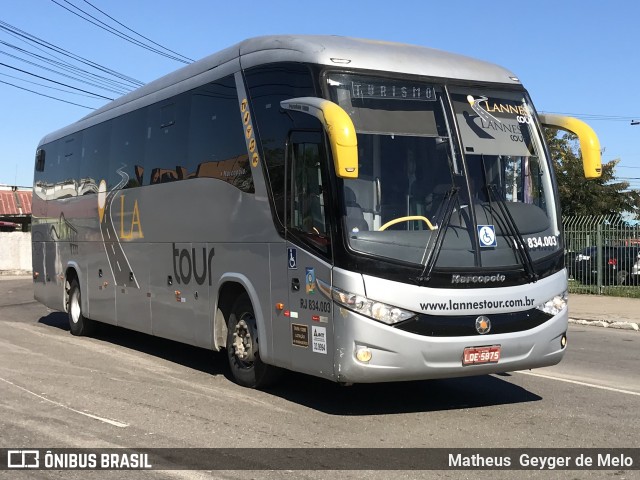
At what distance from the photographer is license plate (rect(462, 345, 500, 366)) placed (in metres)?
7.65

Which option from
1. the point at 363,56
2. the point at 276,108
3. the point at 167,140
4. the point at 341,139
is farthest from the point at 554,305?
the point at 167,140

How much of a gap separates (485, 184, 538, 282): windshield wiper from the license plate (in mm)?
824

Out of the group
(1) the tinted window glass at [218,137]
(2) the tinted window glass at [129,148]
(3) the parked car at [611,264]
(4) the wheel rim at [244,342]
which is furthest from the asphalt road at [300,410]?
(3) the parked car at [611,264]

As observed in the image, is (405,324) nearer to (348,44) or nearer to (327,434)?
(327,434)

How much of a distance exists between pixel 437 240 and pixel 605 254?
693 inches

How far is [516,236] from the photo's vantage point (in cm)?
801

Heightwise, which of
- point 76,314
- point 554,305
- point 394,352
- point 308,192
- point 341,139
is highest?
point 341,139

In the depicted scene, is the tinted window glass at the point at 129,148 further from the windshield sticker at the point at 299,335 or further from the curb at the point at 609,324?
the curb at the point at 609,324

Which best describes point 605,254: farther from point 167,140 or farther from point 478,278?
point 478,278

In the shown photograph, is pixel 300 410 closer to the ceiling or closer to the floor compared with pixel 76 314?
closer to the floor

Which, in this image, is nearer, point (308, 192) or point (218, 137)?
point (308, 192)

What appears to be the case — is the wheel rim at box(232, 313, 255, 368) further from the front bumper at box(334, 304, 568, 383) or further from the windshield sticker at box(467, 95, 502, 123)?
the windshield sticker at box(467, 95, 502, 123)

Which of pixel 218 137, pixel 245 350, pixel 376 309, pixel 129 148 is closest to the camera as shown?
pixel 376 309

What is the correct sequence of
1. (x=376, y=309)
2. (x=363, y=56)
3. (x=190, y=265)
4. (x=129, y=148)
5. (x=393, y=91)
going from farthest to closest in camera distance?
(x=129, y=148), (x=190, y=265), (x=363, y=56), (x=393, y=91), (x=376, y=309)
